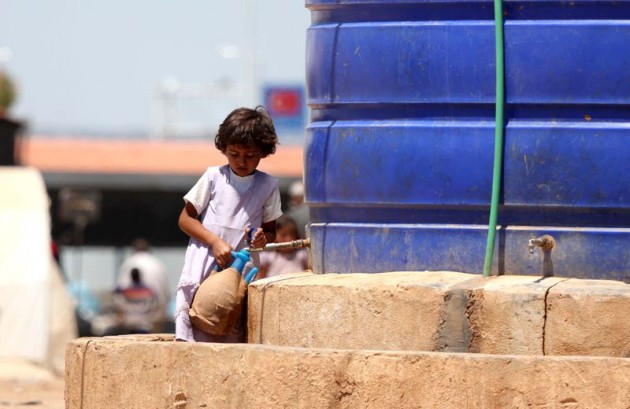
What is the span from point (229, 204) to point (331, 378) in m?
1.32

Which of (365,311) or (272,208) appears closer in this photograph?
(365,311)

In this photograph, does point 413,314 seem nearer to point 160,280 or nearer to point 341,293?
point 341,293

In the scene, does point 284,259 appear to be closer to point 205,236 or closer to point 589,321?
point 205,236

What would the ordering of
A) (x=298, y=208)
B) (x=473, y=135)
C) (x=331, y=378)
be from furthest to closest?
(x=298, y=208)
(x=473, y=135)
(x=331, y=378)

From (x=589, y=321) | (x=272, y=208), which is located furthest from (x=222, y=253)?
(x=589, y=321)

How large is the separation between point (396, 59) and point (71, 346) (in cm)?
143

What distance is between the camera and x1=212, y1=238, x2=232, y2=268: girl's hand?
17.9 feet

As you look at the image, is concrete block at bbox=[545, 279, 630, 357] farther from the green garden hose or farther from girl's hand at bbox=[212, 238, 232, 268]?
girl's hand at bbox=[212, 238, 232, 268]

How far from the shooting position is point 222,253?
545 cm

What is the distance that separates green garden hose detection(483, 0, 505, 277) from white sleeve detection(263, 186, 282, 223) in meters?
0.97

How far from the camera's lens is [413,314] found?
4828 millimetres

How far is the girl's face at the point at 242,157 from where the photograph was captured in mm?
5551

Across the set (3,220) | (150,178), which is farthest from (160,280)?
(150,178)

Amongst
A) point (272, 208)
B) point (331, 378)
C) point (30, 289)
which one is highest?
point (272, 208)
